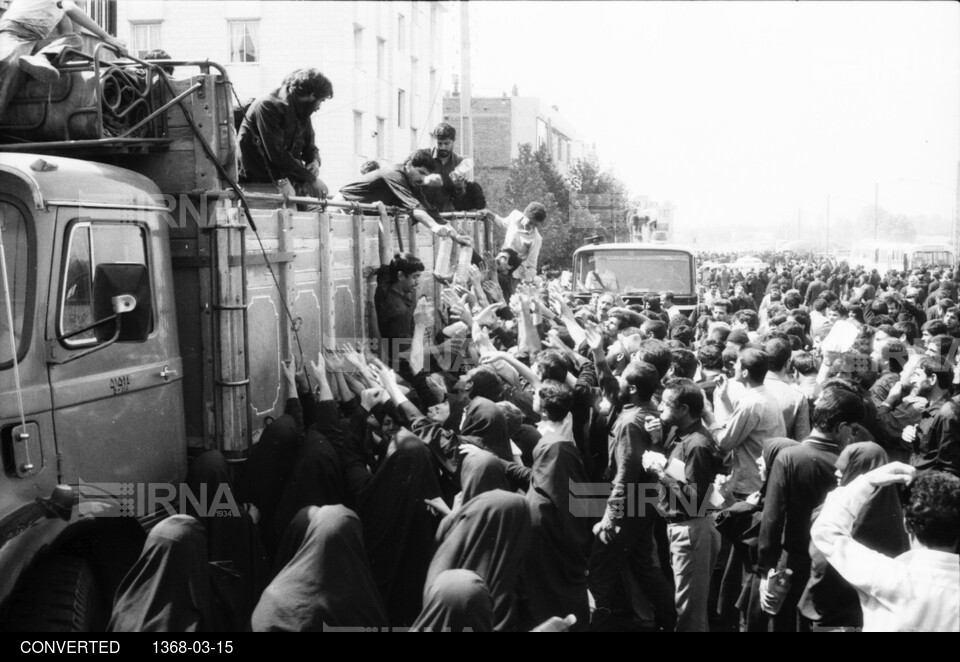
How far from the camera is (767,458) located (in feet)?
16.8

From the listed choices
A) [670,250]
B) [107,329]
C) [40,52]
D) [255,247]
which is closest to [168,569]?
[107,329]

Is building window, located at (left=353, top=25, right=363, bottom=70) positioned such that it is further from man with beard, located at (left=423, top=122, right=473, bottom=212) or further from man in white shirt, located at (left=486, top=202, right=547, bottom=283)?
man in white shirt, located at (left=486, top=202, right=547, bottom=283)

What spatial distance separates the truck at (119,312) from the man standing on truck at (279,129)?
525 mm

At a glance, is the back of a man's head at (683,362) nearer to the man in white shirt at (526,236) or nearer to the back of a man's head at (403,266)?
the back of a man's head at (403,266)

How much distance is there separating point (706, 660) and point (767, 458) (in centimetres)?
116

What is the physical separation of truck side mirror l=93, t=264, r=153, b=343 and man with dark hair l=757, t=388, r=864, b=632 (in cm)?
311

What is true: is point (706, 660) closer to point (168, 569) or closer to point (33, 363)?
point (168, 569)

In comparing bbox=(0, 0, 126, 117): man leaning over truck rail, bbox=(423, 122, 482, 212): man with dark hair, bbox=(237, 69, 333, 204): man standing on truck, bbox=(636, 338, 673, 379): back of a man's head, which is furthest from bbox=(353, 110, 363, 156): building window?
bbox=(0, 0, 126, 117): man leaning over truck rail

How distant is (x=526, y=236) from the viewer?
418 inches

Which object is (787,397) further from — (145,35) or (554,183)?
(554,183)

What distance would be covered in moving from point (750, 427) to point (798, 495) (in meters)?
1.02

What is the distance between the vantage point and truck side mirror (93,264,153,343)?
409cm

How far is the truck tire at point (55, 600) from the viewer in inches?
153

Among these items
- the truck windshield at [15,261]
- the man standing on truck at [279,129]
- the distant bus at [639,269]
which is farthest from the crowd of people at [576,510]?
the distant bus at [639,269]
